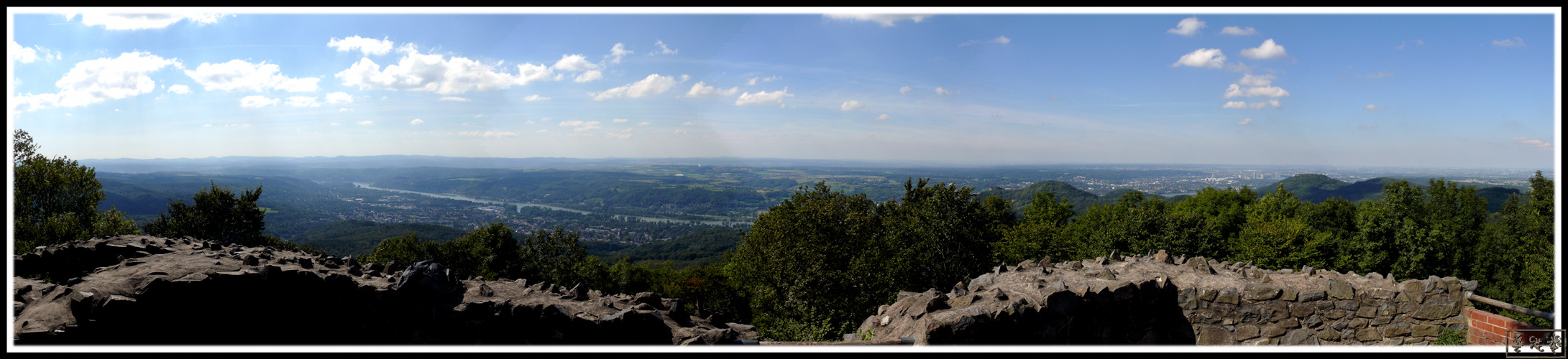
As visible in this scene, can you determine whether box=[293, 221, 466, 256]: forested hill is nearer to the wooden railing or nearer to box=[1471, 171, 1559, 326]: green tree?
the wooden railing

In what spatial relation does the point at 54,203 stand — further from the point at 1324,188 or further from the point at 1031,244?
the point at 1324,188

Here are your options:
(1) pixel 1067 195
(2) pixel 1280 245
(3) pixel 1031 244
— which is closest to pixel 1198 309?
(3) pixel 1031 244

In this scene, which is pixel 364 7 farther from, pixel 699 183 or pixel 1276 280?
pixel 699 183

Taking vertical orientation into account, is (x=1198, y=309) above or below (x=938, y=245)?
above

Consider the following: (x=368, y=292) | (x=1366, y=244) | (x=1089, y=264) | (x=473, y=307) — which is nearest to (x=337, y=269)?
(x=368, y=292)

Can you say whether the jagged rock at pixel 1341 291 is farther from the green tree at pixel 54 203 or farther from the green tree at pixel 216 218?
the green tree at pixel 54 203

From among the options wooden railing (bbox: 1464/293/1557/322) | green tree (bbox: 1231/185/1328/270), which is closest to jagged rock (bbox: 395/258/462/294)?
wooden railing (bbox: 1464/293/1557/322)
